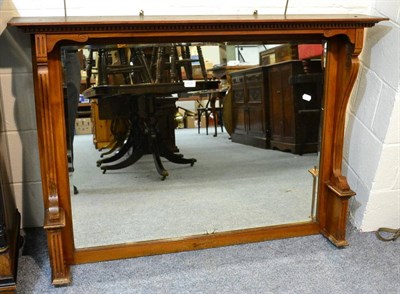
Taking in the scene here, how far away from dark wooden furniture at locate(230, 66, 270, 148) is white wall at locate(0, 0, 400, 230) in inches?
11.1

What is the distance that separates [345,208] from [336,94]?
38 centimetres

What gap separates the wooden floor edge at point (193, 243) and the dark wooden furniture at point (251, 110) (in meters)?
0.38

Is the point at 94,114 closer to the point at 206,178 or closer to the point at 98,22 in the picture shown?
the point at 98,22

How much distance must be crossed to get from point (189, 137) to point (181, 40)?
384 millimetres

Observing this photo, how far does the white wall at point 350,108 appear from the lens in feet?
3.80

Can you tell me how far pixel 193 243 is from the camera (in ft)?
4.01

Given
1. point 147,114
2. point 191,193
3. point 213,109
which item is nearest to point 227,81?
point 213,109

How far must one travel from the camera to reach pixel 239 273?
108 centimetres

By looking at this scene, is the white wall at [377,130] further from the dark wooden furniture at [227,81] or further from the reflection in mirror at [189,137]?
the dark wooden furniture at [227,81]

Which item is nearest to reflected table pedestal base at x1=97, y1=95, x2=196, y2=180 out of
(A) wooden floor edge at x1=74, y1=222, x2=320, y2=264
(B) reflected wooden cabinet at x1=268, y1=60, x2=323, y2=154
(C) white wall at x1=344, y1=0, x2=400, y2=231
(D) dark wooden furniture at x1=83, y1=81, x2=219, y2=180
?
(D) dark wooden furniture at x1=83, y1=81, x2=219, y2=180

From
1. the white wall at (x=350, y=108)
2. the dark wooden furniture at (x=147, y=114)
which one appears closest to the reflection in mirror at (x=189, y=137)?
the dark wooden furniture at (x=147, y=114)

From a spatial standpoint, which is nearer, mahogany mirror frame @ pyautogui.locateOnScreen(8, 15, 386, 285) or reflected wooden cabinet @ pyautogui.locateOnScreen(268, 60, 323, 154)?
mahogany mirror frame @ pyautogui.locateOnScreen(8, 15, 386, 285)

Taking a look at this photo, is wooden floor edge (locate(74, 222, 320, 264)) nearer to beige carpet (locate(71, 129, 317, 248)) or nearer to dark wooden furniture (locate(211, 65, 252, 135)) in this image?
beige carpet (locate(71, 129, 317, 248))

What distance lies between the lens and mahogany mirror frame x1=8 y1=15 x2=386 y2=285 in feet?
3.18
